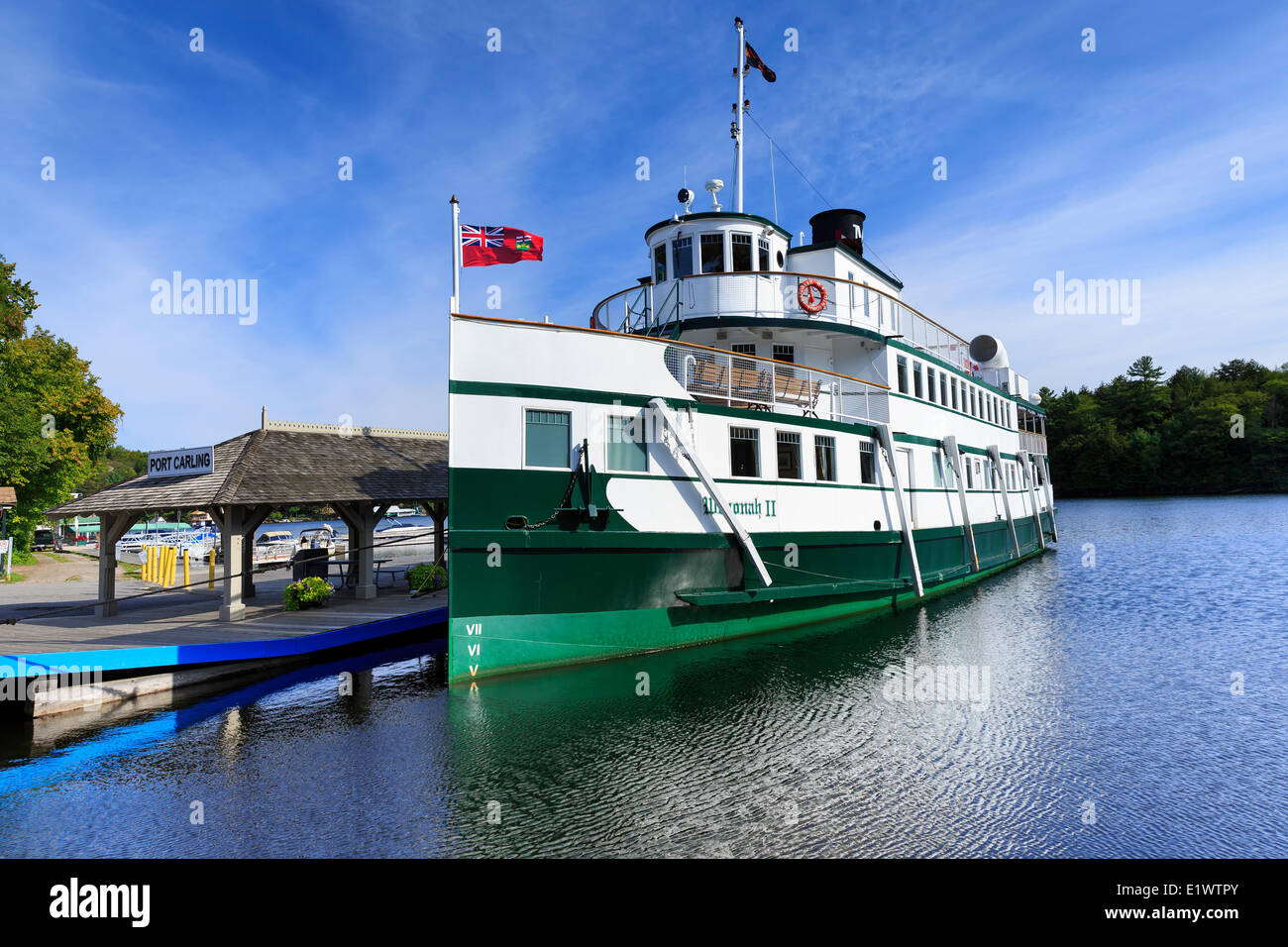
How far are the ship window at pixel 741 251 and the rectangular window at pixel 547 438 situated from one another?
7.81m

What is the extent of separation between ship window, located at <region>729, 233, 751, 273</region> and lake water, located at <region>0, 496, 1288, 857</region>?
9329 millimetres

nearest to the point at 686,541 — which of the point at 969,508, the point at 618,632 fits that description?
the point at 618,632

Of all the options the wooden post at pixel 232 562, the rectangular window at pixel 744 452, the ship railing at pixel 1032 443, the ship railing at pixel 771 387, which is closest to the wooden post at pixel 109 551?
the wooden post at pixel 232 562

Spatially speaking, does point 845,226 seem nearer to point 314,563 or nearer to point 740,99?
point 740,99

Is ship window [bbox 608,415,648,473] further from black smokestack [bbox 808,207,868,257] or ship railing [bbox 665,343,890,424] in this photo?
black smokestack [bbox 808,207,868,257]

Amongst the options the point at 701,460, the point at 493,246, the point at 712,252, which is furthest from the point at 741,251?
the point at 493,246

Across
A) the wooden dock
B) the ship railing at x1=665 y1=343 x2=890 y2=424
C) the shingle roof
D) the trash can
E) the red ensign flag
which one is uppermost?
the red ensign flag

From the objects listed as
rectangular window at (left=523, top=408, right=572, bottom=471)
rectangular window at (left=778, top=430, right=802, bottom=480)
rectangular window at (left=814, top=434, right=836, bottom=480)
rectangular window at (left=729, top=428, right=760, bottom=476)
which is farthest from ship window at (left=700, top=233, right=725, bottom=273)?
rectangular window at (left=523, top=408, right=572, bottom=471)

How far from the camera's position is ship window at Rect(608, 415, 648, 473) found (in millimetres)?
13164

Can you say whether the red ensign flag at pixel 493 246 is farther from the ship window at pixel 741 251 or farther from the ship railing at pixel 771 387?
the ship window at pixel 741 251

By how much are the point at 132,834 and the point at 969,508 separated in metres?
24.3

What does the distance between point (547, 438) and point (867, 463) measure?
9.14 metres
